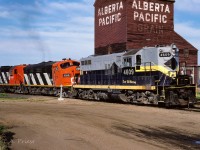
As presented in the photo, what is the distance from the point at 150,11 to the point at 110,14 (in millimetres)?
5182

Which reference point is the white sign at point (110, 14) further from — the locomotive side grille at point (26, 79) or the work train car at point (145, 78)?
the work train car at point (145, 78)

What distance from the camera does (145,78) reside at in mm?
21656

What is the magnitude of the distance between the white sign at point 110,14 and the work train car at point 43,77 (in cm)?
1287

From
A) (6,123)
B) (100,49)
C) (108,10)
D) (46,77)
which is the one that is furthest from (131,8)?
(6,123)

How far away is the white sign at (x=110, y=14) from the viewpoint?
143 feet

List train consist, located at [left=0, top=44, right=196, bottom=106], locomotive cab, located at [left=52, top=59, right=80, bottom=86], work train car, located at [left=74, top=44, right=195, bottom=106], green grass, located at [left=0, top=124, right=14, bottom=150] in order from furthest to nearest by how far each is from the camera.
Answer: locomotive cab, located at [left=52, top=59, right=80, bottom=86] → train consist, located at [left=0, top=44, right=196, bottom=106] → work train car, located at [left=74, top=44, right=195, bottom=106] → green grass, located at [left=0, top=124, right=14, bottom=150]

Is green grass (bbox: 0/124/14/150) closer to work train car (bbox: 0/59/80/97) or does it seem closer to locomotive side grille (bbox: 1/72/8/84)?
work train car (bbox: 0/59/80/97)

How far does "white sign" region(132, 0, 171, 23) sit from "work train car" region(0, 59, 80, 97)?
47.8 feet

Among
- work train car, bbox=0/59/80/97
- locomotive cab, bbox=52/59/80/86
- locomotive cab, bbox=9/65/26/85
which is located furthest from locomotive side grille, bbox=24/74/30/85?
locomotive cab, bbox=52/59/80/86

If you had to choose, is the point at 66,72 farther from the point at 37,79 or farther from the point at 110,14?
the point at 110,14

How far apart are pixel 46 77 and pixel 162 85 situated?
51.5 ft

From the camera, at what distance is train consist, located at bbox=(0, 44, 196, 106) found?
67.8 ft

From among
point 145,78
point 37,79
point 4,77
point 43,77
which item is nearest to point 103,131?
point 145,78

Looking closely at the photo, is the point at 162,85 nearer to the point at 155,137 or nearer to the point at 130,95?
the point at 130,95
